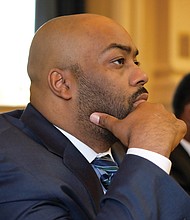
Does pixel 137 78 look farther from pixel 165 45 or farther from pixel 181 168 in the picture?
pixel 165 45

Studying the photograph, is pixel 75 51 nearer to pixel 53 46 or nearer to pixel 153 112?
pixel 53 46

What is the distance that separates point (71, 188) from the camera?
1.13m

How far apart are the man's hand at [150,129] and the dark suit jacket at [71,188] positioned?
43 mm

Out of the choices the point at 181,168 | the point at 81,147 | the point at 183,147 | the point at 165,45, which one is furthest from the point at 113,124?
the point at 165,45

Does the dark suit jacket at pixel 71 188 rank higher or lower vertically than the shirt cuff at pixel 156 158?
lower

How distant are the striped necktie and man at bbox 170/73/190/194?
895 mm

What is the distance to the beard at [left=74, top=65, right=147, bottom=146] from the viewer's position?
1334mm

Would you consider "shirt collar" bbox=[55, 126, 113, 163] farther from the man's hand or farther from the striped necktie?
the man's hand

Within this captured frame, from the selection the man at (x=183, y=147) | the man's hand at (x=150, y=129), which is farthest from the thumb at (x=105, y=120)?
the man at (x=183, y=147)

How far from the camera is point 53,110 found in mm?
1363

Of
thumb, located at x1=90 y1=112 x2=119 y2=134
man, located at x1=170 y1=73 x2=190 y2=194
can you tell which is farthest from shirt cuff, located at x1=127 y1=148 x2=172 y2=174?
man, located at x1=170 y1=73 x2=190 y2=194

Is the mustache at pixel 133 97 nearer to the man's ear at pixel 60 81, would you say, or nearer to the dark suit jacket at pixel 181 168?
the man's ear at pixel 60 81

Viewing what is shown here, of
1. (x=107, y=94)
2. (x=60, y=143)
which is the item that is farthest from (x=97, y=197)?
(x=107, y=94)

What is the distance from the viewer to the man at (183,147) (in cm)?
220
